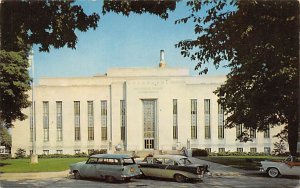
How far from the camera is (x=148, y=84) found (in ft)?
203

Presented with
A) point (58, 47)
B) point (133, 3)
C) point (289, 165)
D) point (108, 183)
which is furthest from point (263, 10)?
point (289, 165)

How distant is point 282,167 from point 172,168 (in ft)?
21.3

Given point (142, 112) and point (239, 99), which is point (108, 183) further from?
point (142, 112)

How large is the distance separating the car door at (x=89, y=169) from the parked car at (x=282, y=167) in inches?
389

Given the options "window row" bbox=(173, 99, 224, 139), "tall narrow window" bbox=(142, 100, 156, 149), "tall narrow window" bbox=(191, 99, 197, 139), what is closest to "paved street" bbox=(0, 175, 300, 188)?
"window row" bbox=(173, 99, 224, 139)

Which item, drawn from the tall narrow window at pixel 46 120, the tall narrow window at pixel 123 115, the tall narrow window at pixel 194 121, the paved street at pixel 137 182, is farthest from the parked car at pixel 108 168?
the tall narrow window at pixel 123 115

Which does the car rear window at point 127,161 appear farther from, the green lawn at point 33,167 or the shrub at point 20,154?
the shrub at point 20,154

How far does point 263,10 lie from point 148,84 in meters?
49.7

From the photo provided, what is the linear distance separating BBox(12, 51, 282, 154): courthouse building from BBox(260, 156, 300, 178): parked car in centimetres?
3679

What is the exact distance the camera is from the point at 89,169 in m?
19.1

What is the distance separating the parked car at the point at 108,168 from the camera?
61.0 feet

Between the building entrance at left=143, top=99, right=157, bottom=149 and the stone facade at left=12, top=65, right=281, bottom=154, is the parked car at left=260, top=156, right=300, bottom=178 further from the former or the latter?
the building entrance at left=143, top=99, right=157, bottom=149

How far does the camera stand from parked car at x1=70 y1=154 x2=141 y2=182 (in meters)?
18.6

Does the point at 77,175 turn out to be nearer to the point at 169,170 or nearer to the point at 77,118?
the point at 169,170
